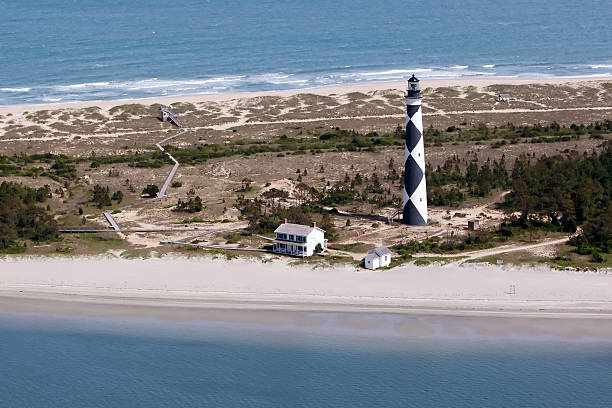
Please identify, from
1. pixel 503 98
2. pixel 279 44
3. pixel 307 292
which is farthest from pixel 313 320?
pixel 279 44

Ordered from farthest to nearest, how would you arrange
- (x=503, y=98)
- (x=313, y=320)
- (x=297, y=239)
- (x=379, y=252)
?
(x=503, y=98), (x=297, y=239), (x=379, y=252), (x=313, y=320)

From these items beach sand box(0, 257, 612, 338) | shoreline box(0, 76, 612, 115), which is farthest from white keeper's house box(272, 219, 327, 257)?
shoreline box(0, 76, 612, 115)

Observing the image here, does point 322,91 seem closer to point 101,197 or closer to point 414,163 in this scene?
point 101,197

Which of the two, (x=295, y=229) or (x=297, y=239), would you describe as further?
(x=295, y=229)

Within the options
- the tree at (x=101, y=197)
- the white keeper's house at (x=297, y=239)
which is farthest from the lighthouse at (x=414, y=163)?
the tree at (x=101, y=197)

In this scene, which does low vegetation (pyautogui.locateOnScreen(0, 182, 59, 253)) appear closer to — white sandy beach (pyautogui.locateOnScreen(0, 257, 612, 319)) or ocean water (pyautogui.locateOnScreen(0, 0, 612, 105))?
white sandy beach (pyautogui.locateOnScreen(0, 257, 612, 319))

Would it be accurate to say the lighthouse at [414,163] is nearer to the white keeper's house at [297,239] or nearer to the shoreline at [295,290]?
the white keeper's house at [297,239]
